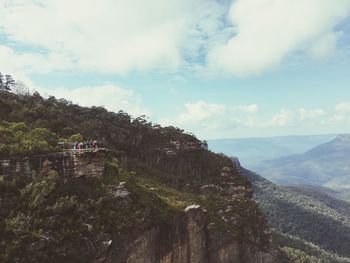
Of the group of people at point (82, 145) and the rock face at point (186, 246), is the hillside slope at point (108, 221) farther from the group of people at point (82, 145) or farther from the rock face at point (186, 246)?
the group of people at point (82, 145)

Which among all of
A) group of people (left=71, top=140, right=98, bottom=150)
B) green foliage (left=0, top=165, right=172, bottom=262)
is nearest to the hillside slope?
green foliage (left=0, top=165, right=172, bottom=262)

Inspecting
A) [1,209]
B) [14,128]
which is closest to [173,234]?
[1,209]

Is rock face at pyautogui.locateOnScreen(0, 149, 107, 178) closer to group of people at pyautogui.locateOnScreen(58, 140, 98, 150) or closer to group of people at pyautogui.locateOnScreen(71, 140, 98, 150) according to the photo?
group of people at pyautogui.locateOnScreen(71, 140, 98, 150)

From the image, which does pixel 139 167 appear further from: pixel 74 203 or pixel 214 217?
pixel 74 203

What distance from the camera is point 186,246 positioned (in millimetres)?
39906

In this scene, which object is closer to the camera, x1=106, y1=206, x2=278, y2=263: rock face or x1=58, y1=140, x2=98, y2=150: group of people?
x1=106, y1=206, x2=278, y2=263: rock face

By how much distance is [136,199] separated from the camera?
35.8 meters

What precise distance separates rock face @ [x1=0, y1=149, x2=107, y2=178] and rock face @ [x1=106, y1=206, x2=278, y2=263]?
19.9 ft

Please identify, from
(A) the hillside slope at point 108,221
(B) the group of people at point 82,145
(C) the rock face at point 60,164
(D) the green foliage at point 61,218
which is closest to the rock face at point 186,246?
(A) the hillside slope at point 108,221

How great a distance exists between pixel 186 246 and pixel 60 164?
1527cm

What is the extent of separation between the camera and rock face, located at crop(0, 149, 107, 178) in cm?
2945

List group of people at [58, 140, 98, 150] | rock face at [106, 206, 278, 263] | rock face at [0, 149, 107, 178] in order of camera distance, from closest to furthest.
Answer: rock face at [0, 149, 107, 178] → rock face at [106, 206, 278, 263] → group of people at [58, 140, 98, 150]

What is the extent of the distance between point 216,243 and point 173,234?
11647 mm

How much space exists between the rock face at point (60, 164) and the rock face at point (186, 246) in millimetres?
6064
